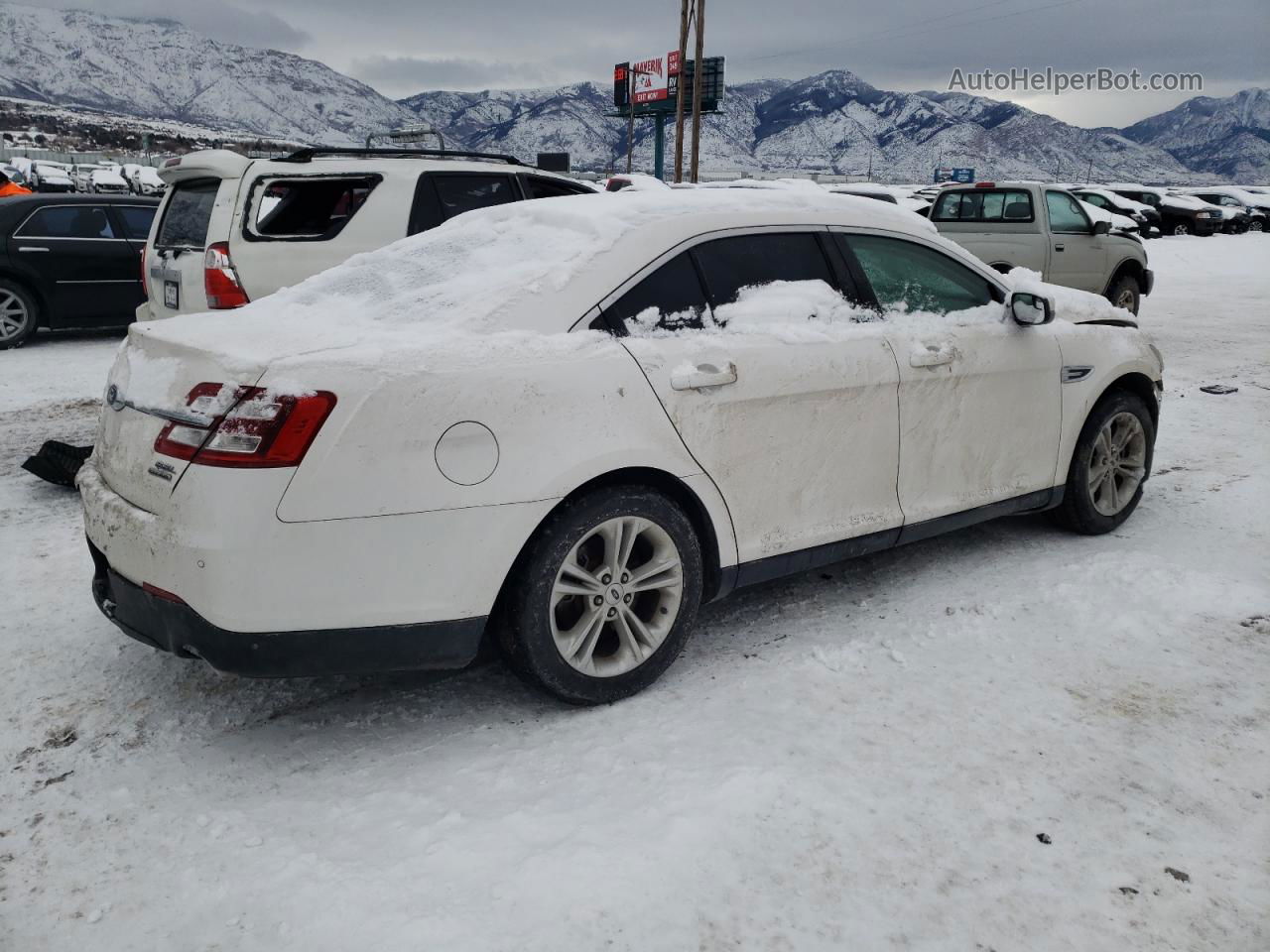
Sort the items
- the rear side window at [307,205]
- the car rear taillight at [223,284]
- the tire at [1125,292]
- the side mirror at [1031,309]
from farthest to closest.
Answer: the tire at [1125,292] → the rear side window at [307,205] → the car rear taillight at [223,284] → the side mirror at [1031,309]

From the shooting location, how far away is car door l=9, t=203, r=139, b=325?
10.1 metres

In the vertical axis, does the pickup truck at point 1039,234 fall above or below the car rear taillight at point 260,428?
above

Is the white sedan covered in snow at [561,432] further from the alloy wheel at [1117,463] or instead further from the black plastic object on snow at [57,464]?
the black plastic object on snow at [57,464]

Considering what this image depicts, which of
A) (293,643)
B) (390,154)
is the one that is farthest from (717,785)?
(390,154)

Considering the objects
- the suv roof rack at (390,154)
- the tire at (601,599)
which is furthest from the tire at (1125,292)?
the tire at (601,599)

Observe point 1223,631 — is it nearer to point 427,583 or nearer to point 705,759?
point 705,759

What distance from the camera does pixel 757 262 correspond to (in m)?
3.60

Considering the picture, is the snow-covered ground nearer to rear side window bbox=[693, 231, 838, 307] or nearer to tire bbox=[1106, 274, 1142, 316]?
rear side window bbox=[693, 231, 838, 307]

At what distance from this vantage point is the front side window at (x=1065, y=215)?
39.2 ft

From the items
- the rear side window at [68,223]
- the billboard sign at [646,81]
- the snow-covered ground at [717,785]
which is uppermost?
the billboard sign at [646,81]

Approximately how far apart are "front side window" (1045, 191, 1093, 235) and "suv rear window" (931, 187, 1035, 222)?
0.94ft

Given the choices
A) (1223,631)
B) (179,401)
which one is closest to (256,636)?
(179,401)

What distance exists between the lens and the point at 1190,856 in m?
2.47

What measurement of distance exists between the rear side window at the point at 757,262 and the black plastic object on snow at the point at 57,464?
3841 millimetres
